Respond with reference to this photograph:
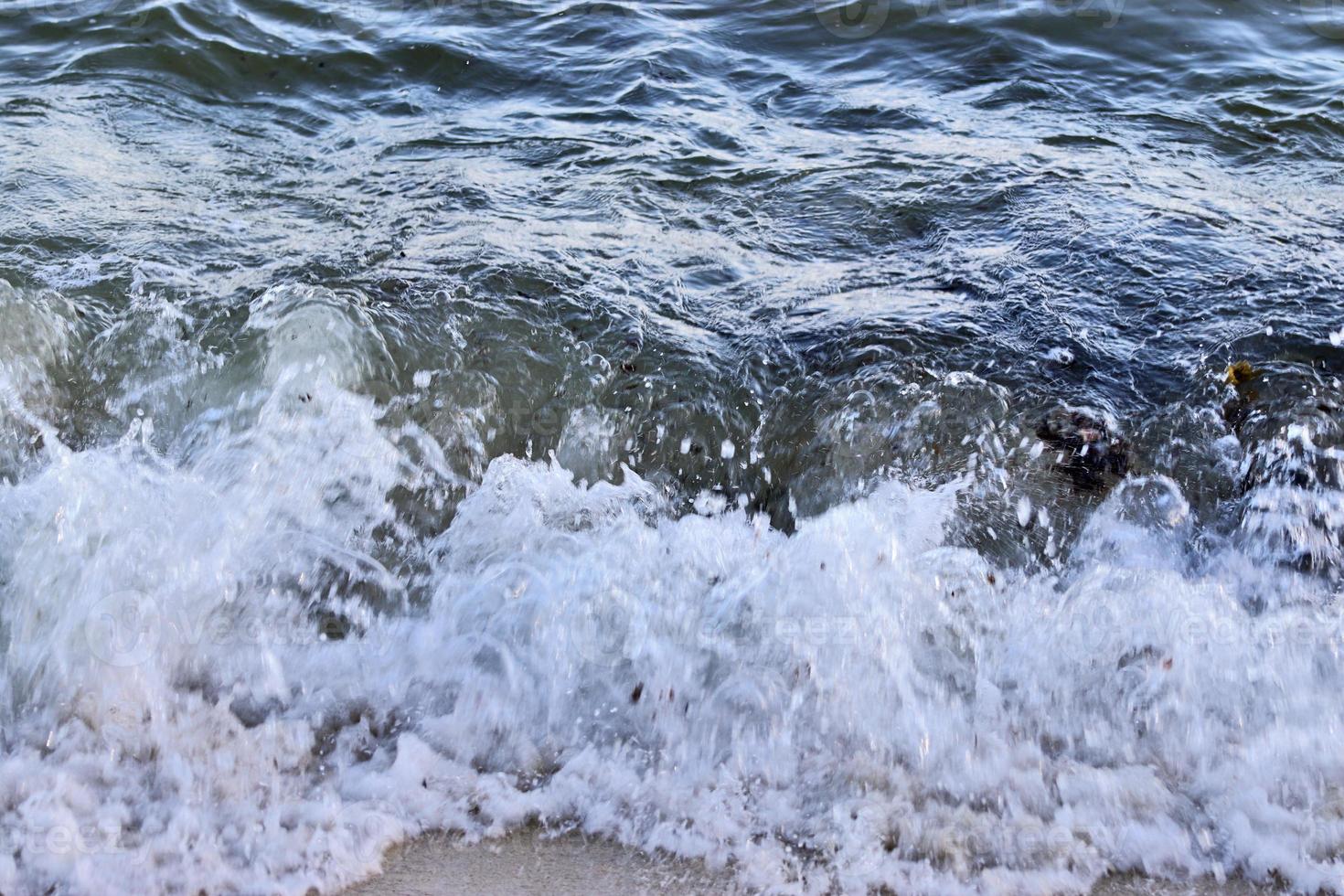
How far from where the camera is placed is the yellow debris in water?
11.5 ft

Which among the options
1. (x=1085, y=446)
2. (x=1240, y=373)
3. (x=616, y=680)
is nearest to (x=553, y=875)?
(x=616, y=680)

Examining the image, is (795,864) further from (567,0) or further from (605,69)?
(567,0)

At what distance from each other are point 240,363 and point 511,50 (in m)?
3.60

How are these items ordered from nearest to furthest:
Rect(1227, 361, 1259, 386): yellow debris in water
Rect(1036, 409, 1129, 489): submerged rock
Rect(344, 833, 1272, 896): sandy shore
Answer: Rect(344, 833, 1272, 896): sandy shore, Rect(1036, 409, 1129, 489): submerged rock, Rect(1227, 361, 1259, 386): yellow debris in water

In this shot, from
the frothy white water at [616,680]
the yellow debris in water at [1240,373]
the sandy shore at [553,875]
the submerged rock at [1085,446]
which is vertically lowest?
the sandy shore at [553,875]

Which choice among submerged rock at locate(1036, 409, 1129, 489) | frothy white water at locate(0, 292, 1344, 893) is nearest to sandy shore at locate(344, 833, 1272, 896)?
frothy white water at locate(0, 292, 1344, 893)

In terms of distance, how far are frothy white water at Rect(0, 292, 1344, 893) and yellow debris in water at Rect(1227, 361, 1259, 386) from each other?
574 mm

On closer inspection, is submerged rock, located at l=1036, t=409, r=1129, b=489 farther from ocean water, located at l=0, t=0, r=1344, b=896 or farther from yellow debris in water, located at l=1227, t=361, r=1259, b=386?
yellow debris in water, located at l=1227, t=361, r=1259, b=386

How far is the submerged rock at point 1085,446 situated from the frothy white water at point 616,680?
9 centimetres

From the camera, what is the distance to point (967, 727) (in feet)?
8.32

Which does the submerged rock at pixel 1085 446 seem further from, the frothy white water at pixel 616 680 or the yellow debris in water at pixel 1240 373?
the yellow debris in water at pixel 1240 373

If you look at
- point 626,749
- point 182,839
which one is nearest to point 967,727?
point 626,749

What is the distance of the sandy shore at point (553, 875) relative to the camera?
2186 mm

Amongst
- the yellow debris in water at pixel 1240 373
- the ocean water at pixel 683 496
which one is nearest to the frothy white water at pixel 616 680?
the ocean water at pixel 683 496
